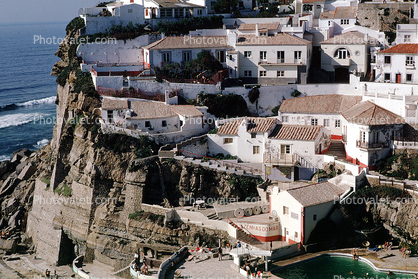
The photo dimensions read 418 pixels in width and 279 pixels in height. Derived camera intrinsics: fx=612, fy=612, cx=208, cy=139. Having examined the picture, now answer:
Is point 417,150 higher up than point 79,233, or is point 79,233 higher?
point 417,150

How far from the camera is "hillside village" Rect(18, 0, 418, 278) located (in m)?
51.8

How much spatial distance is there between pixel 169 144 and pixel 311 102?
14739mm

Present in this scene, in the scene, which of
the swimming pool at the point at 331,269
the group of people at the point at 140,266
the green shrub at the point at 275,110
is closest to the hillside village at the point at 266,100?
the green shrub at the point at 275,110

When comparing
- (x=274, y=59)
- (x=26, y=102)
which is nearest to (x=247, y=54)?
(x=274, y=59)

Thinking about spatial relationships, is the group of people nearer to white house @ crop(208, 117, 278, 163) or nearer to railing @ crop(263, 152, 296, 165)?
white house @ crop(208, 117, 278, 163)

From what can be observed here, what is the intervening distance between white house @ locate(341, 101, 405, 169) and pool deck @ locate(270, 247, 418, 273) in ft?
28.0

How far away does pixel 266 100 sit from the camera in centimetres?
6388

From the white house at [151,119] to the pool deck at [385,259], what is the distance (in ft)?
58.8

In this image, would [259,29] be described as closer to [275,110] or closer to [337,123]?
[275,110]

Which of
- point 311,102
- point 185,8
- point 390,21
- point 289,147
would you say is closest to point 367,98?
point 311,102

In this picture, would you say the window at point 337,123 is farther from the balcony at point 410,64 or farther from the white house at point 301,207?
the white house at point 301,207

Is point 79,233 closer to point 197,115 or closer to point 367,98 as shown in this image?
point 197,115

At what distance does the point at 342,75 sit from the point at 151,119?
72.8 feet

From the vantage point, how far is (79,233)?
58.0 meters
